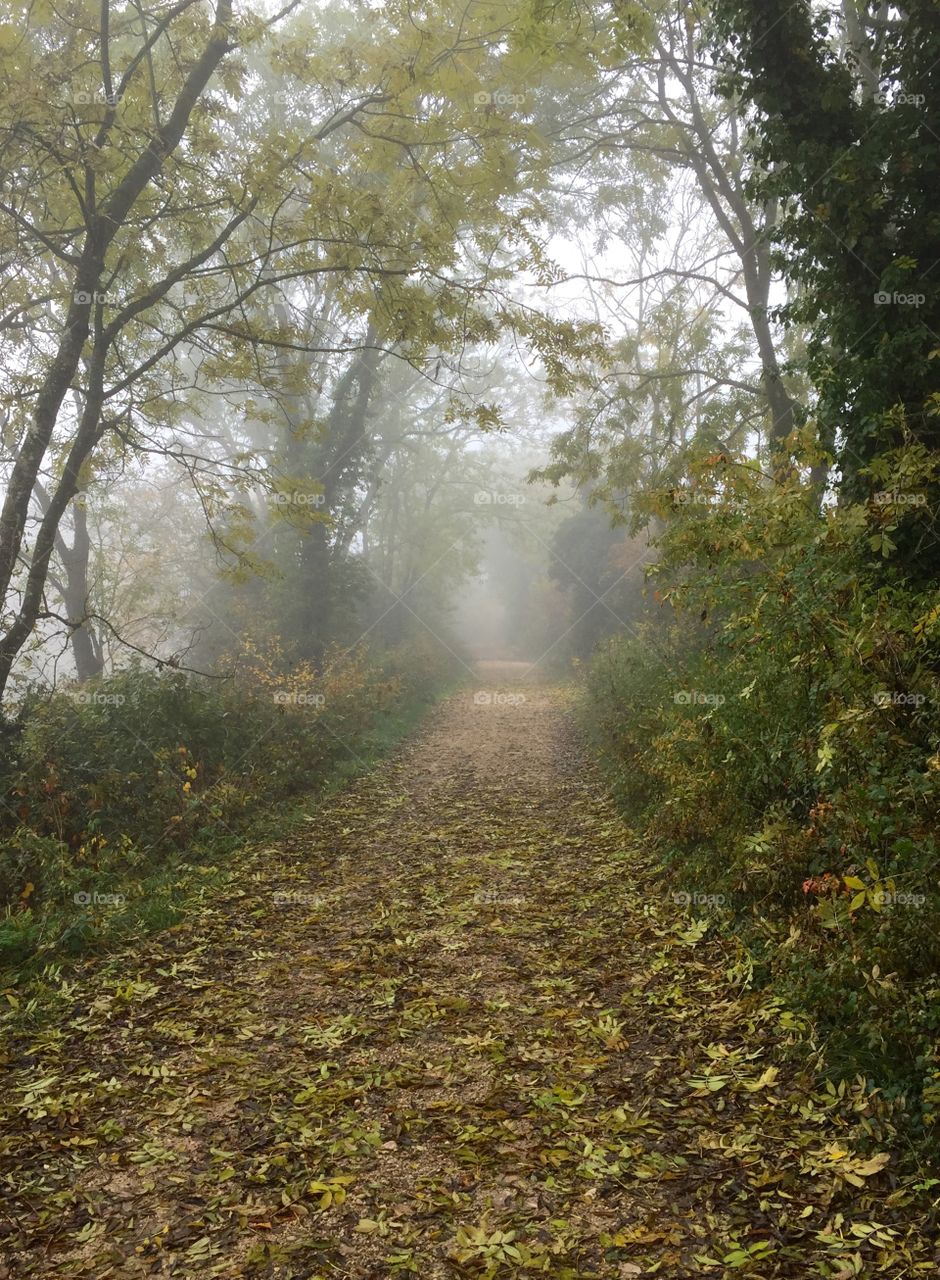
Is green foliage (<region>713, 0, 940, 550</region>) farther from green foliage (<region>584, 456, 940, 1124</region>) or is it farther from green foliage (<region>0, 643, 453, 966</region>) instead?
green foliage (<region>0, 643, 453, 966</region>)

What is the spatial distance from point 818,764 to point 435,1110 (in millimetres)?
2771

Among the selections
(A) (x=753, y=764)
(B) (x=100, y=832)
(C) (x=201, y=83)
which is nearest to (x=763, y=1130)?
(A) (x=753, y=764)

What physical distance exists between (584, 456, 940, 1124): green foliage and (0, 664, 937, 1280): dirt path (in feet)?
1.20

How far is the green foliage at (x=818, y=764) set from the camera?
3582mm

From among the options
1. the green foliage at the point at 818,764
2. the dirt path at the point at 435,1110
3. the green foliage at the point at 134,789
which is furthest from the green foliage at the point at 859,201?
the green foliage at the point at 134,789

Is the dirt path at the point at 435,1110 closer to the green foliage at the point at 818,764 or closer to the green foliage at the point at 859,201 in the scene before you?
the green foliage at the point at 818,764

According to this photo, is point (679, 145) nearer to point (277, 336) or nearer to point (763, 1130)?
point (277, 336)

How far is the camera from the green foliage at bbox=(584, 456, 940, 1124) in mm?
3582

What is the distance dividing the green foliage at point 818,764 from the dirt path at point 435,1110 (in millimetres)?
365

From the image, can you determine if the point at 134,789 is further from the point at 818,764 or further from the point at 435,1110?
the point at 818,764

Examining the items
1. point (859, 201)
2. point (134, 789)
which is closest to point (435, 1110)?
point (134, 789)

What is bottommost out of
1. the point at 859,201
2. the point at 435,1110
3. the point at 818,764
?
the point at 435,1110

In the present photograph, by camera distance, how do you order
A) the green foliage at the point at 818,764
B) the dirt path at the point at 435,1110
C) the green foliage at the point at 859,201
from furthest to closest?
the green foliage at the point at 859,201 → the green foliage at the point at 818,764 → the dirt path at the point at 435,1110

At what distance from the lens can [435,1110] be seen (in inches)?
146
